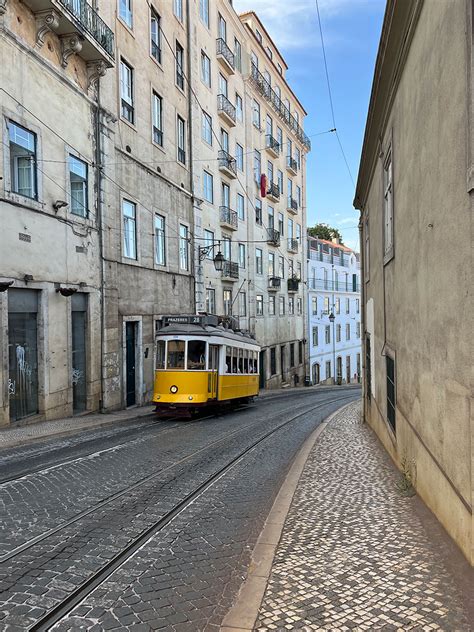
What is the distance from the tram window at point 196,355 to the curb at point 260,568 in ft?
26.8

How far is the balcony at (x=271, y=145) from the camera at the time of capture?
3744 cm

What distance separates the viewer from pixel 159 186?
70.1 feet

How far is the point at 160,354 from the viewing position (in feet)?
51.6

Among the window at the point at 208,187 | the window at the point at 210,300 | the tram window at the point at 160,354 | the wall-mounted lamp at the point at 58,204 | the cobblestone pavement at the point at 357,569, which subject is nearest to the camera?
the cobblestone pavement at the point at 357,569

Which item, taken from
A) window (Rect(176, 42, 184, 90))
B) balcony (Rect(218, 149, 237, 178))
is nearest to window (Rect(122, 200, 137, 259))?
window (Rect(176, 42, 184, 90))

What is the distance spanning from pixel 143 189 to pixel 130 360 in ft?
21.9

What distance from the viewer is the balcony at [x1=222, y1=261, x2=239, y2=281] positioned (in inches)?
1141

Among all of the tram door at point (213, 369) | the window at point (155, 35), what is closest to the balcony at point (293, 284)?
the window at point (155, 35)

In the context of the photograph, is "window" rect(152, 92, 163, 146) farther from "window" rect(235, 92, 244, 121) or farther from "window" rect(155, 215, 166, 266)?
"window" rect(235, 92, 244, 121)

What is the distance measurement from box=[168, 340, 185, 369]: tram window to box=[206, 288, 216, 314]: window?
11.1 meters

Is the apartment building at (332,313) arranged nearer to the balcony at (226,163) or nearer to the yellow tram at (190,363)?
the balcony at (226,163)

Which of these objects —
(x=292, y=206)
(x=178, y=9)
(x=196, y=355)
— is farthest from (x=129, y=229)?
(x=292, y=206)

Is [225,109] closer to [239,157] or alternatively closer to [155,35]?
[239,157]

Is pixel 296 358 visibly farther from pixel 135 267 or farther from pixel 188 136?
pixel 135 267
